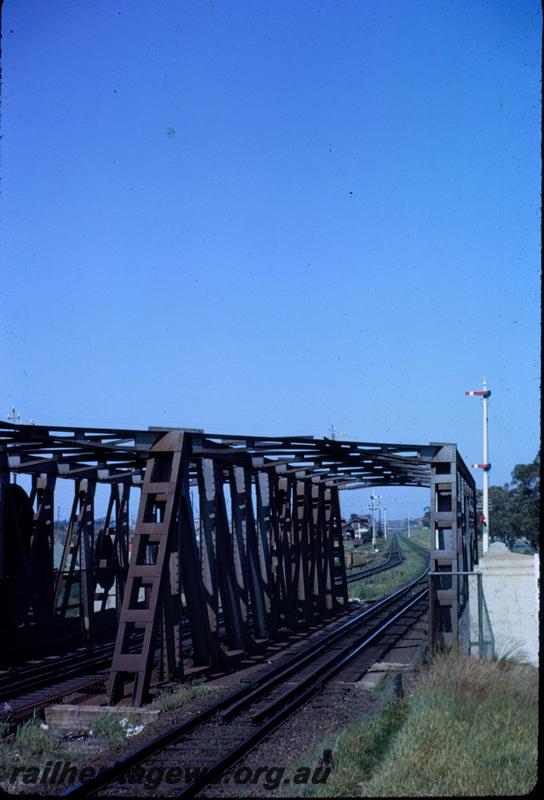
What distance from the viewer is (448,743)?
857cm

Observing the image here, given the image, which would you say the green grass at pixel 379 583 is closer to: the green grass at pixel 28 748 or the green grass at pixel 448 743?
the green grass at pixel 448 743

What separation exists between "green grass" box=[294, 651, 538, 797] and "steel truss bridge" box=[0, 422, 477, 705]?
4.16 metres

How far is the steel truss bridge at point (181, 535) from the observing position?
46.7 feet

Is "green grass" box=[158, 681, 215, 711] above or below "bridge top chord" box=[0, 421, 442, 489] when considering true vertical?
below

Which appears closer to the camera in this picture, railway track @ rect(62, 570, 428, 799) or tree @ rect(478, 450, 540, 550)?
railway track @ rect(62, 570, 428, 799)

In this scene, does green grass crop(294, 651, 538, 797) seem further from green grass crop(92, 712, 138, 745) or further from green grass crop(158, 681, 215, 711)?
green grass crop(158, 681, 215, 711)

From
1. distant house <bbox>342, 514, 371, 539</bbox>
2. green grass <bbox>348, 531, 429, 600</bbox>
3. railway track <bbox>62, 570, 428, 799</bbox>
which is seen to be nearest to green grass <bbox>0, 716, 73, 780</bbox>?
railway track <bbox>62, 570, 428, 799</bbox>

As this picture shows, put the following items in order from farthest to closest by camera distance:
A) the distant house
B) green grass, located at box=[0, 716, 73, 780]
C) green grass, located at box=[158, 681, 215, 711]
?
the distant house → green grass, located at box=[158, 681, 215, 711] → green grass, located at box=[0, 716, 73, 780]

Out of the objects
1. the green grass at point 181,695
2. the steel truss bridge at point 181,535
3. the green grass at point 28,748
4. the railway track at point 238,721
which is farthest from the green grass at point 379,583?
the green grass at point 28,748

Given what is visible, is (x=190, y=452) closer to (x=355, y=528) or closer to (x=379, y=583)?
(x=379, y=583)

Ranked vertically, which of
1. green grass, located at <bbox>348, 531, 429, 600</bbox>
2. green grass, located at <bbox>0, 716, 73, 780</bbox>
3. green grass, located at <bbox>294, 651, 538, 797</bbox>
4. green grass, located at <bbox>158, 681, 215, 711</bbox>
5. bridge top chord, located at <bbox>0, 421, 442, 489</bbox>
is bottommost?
green grass, located at <bbox>348, 531, 429, 600</bbox>

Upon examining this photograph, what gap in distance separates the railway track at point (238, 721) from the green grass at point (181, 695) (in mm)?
634

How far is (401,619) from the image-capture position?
27.1 m

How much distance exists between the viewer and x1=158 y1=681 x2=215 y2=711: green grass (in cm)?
1266
